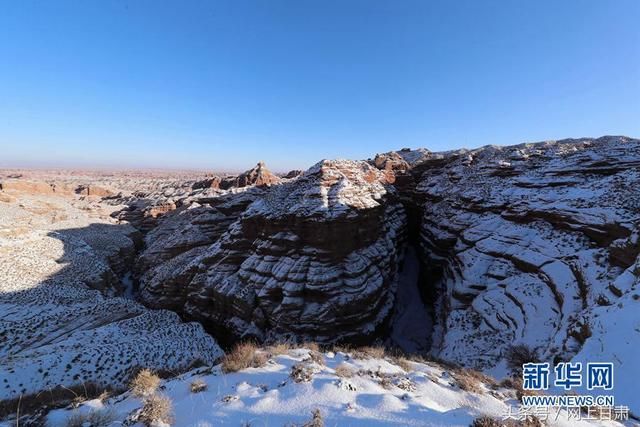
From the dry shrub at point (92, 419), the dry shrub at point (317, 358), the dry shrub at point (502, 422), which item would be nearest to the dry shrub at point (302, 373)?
the dry shrub at point (317, 358)

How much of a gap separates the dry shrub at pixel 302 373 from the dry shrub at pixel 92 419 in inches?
129

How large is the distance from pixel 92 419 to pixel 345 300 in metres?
14.3

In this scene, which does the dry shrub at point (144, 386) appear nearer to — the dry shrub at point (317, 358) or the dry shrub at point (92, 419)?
the dry shrub at point (92, 419)

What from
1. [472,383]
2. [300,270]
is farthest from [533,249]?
[300,270]

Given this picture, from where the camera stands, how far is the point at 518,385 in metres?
6.58

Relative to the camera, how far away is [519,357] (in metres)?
11.6

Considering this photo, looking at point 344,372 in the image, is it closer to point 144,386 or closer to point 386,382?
point 386,382

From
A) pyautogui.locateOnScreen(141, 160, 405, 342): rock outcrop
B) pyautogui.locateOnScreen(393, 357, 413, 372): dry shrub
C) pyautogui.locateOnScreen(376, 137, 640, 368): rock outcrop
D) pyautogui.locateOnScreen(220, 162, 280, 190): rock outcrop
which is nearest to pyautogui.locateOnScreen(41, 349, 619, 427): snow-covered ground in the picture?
pyautogui.locateOnScreen(393, 357, 413, 372): dry shrub

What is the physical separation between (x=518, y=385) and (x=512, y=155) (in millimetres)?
28315

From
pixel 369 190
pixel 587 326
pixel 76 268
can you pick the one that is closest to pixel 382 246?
pixel 369 190

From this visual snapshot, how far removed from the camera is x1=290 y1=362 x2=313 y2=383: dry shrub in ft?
18.1

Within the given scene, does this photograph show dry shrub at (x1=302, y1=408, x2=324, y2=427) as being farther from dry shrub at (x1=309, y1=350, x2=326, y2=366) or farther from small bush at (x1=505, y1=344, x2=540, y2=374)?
small bush at (x1=505, y1=344, x2=540, y2=374)

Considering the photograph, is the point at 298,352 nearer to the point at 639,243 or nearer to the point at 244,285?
the point at 244,285

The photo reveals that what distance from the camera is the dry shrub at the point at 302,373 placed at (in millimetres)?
5523
